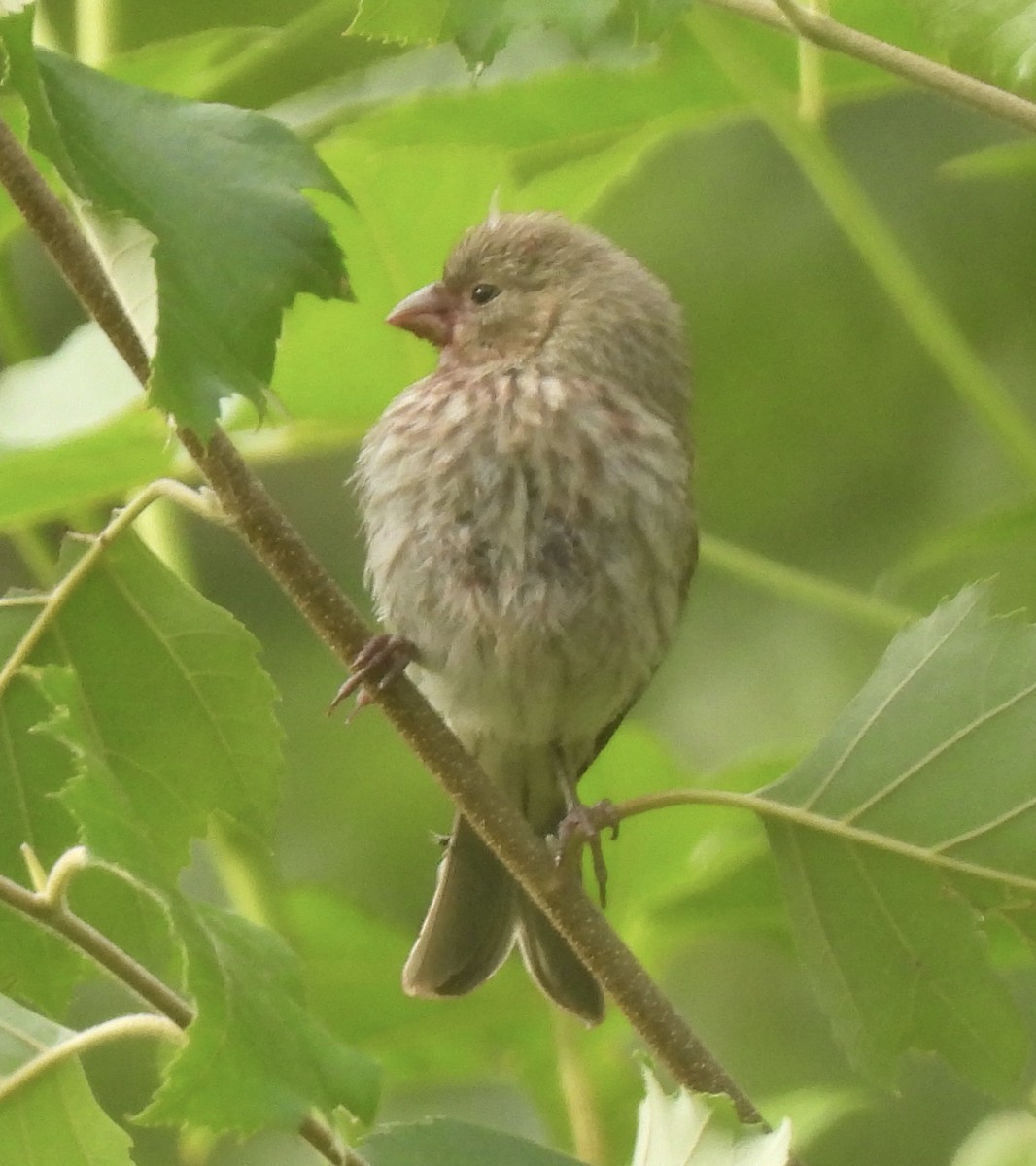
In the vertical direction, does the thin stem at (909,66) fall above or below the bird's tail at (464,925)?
above

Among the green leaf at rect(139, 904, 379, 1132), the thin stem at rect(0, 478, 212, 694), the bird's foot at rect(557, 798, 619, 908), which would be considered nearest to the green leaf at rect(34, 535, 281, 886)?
the thin stem at rect(0, 478, 212, 694)

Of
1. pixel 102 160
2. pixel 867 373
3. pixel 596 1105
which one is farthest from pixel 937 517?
pixel 102 160

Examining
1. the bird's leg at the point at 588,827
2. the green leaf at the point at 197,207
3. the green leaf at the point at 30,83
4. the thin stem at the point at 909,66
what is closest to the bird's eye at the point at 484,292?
the bird's leg at the point at 588,827

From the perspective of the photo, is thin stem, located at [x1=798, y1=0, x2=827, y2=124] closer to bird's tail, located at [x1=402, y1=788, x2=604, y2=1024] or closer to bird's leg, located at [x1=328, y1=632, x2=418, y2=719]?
bird's leg, located at [x1=328, y1=632, x2=418, y2=719]

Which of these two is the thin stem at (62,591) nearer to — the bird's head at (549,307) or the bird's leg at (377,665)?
the bird's leg at (377,665)

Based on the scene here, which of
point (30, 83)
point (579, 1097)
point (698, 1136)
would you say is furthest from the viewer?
point (579, 1097)

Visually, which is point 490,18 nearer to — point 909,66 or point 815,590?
point 909,66

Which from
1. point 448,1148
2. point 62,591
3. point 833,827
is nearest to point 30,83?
point 62,591
